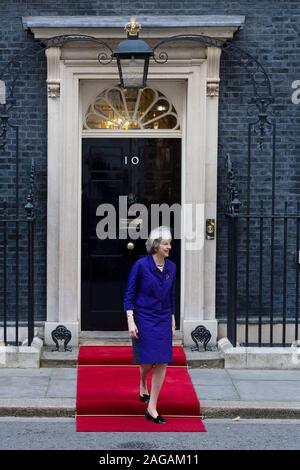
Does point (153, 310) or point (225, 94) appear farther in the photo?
point (225, 94)

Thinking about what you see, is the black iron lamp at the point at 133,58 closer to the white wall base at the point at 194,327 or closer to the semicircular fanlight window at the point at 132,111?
the semicircular fanlight window at the point at 132,111

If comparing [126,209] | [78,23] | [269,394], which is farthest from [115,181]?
[269,394]

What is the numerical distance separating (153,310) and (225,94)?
3.50 m

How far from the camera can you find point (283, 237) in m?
10.7

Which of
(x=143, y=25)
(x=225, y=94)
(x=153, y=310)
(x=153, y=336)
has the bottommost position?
(x=153, y=336)

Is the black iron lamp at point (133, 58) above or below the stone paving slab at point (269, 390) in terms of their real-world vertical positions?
above

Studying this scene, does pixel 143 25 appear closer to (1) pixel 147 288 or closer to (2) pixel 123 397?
(1) pixel 147 288

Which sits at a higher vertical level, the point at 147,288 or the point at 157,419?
the point at 147,288

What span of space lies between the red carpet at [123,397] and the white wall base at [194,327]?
1.22 ft

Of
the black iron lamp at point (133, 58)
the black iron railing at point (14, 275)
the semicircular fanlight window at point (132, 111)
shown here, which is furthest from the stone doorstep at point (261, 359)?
the black iron lamp at point (133, 58)

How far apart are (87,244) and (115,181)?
82 centimetres

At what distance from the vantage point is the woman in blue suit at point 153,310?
8055 mm

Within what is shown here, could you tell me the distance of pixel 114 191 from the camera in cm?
1091

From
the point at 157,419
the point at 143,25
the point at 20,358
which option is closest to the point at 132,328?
the point at 157,419
